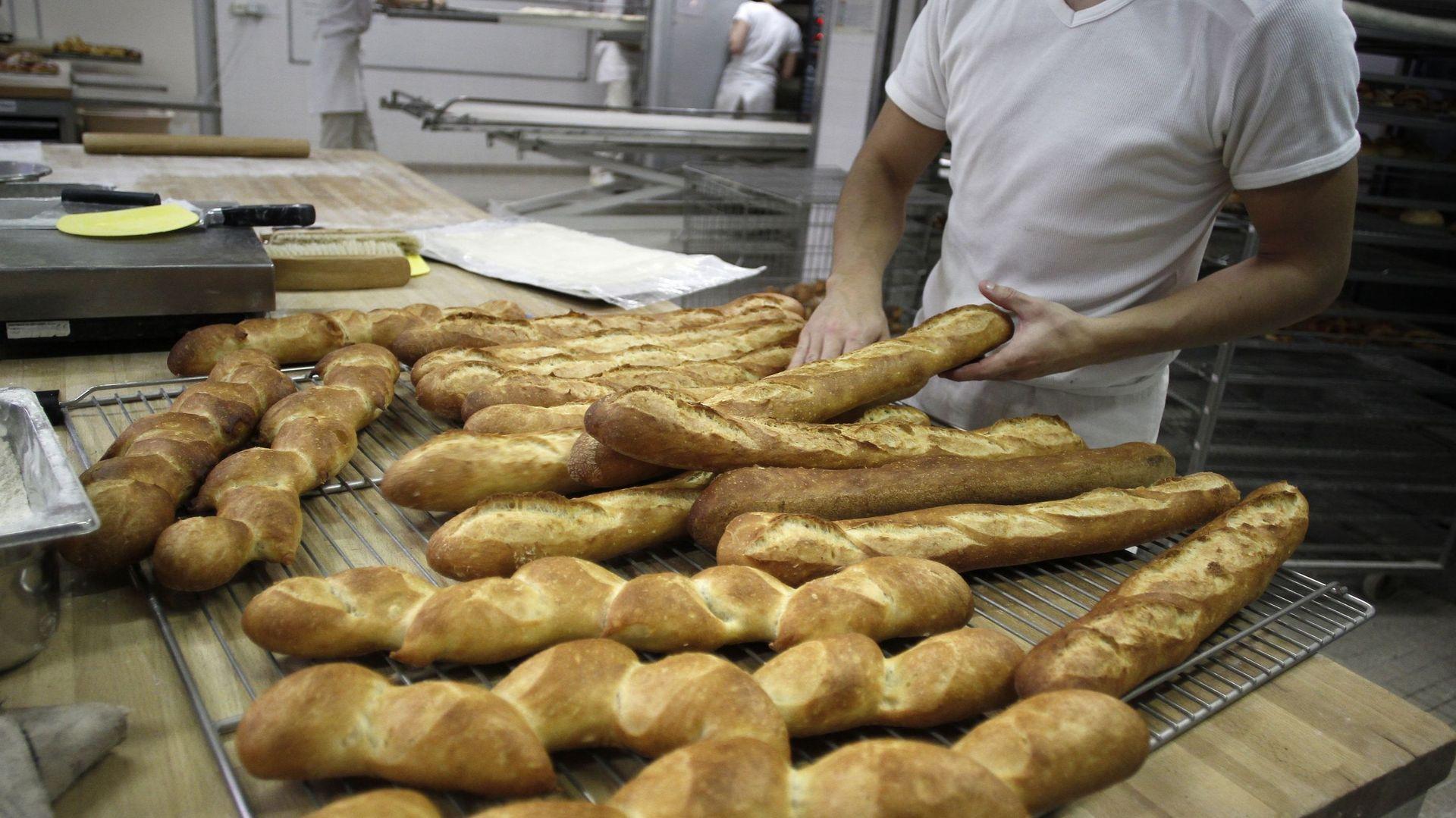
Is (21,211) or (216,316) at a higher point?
(21,211)

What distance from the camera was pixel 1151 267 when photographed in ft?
6.14

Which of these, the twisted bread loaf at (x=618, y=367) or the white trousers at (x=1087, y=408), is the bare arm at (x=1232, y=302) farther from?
the twisted bread loaf at (x=618, y=367)

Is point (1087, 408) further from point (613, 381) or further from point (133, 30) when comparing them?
point (133, 30)

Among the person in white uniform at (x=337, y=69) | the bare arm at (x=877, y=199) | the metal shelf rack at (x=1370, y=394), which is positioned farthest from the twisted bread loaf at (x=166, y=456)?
the person in white uniform at (x=337, y=69)

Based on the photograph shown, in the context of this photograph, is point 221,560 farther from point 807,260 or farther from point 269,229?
point 807,260

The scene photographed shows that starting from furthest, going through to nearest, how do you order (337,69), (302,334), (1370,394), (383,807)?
(337,69) < (1370,394) < (302,334) < (383,807)

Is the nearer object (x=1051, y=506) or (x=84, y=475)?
(x=84, y=475)

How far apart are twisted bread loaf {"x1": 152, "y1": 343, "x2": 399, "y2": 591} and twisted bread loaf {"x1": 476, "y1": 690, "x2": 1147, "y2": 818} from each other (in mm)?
534

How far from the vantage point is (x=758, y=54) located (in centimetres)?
763

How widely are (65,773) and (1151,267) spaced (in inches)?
72.1

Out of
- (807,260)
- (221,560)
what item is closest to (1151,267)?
(221,560)

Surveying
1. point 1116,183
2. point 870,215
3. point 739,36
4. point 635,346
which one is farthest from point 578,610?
point 739,36

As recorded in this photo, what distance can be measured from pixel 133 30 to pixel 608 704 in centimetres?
897

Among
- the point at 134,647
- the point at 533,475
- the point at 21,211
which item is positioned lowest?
Answer: the point at 134,647
